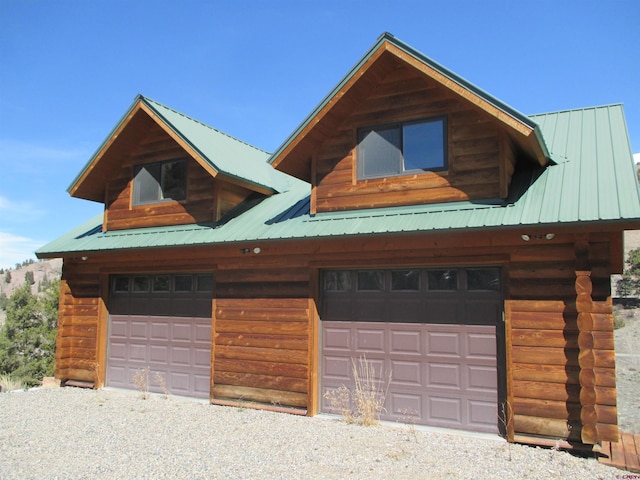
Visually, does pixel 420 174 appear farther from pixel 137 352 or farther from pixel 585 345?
pixel 137 352

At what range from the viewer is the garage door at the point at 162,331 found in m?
10.5

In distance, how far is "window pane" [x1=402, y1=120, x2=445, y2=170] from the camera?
8570 millimetres

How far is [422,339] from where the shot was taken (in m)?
8.28

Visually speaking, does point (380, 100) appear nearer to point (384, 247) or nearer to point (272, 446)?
point (384, 247)

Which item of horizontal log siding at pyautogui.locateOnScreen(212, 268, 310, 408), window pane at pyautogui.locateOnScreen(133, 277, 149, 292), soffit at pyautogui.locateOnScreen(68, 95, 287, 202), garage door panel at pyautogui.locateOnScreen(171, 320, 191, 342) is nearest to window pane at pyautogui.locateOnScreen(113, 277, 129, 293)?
window pane at pyautogui.locateOnScreen(133, 277, 149, 292)

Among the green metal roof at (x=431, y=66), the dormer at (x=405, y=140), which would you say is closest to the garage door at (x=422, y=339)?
the dormer at (x=405, y=140)

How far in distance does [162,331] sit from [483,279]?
6.87m

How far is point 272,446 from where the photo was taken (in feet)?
23.4

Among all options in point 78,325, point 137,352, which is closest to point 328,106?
point 137,352

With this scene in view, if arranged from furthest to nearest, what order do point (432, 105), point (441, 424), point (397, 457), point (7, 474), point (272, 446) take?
point (432, 105) < point (441, 424) < point (272, 446) < point (397, 457) < point (7, 474)

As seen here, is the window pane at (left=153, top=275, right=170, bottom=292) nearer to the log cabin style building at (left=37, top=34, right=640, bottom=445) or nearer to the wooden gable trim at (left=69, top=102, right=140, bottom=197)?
the log cabin style building at (left=37, top=34, right=640, bottom=445)

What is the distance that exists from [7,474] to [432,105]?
26.6ft

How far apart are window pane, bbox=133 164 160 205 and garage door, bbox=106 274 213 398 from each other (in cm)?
181

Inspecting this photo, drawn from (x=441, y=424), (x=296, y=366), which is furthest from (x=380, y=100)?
(x=441, y=424)
